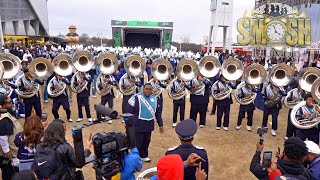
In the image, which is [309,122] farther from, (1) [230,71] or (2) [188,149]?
(2) [188,149]

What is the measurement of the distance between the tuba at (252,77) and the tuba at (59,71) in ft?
16.6

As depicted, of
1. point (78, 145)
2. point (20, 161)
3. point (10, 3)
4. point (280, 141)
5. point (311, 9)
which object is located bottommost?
point (280, 141)

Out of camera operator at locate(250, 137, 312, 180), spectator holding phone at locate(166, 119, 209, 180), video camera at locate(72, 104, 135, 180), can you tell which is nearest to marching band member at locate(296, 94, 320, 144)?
camera operator at locate(250, 137, 312, 180)

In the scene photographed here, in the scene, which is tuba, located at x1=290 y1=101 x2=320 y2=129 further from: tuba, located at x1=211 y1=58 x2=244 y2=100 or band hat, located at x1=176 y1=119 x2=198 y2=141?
band hat, located at x1=176 y1=119 x2=198 y2=141

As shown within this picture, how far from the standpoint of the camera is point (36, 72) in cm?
827

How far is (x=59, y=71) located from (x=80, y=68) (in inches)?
24.7

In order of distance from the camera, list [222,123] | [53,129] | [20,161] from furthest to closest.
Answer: [222,123] < [20,161] < [53,129]

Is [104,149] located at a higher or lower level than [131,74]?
lower

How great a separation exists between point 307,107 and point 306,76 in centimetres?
164

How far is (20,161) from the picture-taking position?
149 inches

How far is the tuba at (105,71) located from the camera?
8852 mm

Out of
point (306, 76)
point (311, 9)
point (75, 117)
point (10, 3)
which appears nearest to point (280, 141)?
point (306, 76)

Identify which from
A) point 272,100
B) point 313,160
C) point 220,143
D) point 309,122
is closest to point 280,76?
point 272,100

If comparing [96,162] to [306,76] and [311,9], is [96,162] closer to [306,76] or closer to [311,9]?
[306,76]
